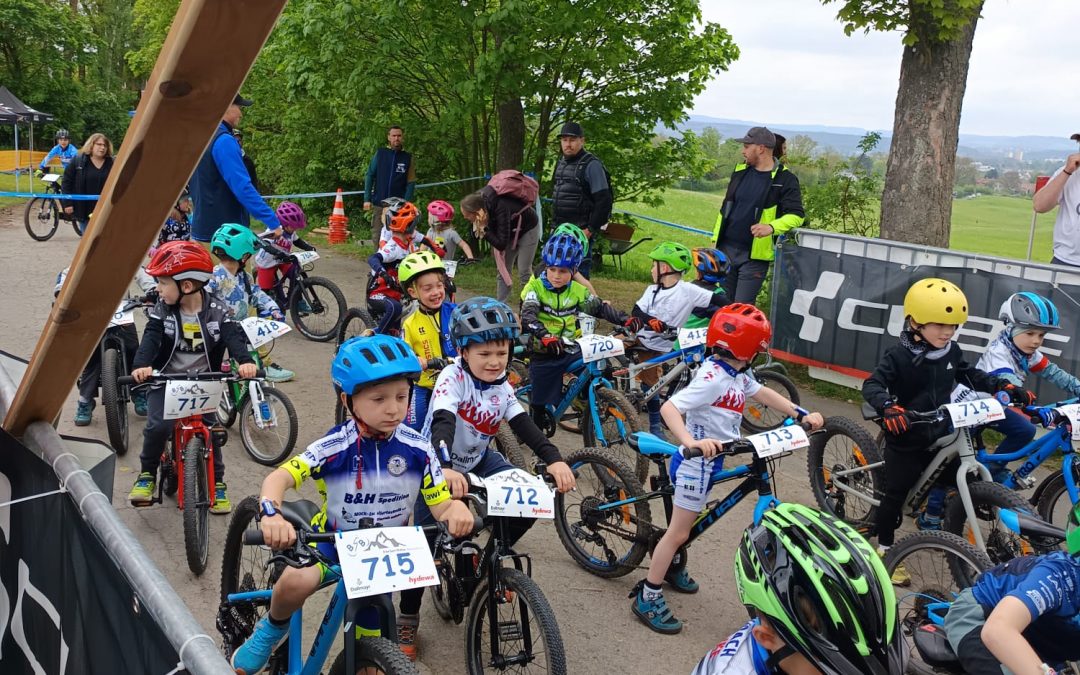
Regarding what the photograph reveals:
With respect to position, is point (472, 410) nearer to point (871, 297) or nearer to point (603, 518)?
point (603, 518)

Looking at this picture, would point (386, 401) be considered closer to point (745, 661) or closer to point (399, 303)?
point (745, 661)

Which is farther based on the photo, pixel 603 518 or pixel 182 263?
pixel 182 263

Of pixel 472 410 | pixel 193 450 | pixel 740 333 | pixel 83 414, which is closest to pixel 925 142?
pixel 740 333

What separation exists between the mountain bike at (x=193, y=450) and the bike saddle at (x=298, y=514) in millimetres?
2023

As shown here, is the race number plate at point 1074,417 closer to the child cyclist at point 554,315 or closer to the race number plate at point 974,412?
the race number plate at point 974,412

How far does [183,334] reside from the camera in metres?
6.12

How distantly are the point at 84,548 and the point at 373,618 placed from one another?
3.77 feet

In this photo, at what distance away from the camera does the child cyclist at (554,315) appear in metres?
7.05

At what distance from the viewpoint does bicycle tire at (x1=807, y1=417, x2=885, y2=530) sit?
617 cm

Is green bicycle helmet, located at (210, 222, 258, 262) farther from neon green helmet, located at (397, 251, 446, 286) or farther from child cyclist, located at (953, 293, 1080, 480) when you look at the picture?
child cyclist, located at (953, 293, 1080, 480)

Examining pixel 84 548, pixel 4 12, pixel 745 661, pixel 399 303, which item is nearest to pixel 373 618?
Result: pixel 84 548

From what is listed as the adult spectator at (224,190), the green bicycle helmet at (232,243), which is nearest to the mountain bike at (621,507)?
the green bicycle helmet at (232,243)

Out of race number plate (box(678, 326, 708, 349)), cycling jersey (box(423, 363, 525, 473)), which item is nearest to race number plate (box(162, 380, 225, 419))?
cycling jersey (box(423, 363, 525, 473))

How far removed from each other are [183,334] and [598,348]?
9.23 feet
